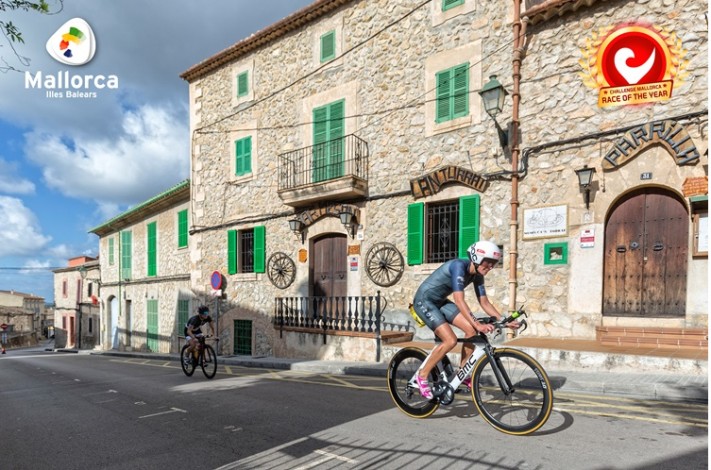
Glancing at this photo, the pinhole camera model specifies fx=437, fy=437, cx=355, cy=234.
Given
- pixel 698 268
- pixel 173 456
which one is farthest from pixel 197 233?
pixel 698 268

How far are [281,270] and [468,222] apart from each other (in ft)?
20.3

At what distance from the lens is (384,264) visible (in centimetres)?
1122

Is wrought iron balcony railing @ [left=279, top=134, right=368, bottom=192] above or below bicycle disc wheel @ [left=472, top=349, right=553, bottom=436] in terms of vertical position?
above

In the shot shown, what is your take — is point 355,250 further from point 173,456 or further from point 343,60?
point 173,456

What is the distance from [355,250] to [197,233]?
7.60 meters

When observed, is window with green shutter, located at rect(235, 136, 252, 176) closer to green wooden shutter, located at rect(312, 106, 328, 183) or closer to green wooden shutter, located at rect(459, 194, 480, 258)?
green wooden shutter, located at rect(312, 106, 328, 183)

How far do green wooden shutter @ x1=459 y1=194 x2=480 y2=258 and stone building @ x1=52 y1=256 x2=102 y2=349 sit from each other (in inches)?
993

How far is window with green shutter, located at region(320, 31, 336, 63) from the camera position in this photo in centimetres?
1270

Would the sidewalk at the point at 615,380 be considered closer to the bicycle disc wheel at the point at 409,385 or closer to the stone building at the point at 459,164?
the stone building at the point at 459,164

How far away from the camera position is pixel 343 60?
12461mm

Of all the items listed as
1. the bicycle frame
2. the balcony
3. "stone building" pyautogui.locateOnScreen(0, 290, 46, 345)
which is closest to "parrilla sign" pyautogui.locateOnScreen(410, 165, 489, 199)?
the balcony

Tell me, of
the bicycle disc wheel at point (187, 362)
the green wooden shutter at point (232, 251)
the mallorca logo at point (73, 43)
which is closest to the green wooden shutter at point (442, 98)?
the bicycle disc wheel at point (187, 362)

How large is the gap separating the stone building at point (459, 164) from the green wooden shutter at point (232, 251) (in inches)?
3.0

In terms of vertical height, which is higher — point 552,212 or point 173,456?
point 552,212
